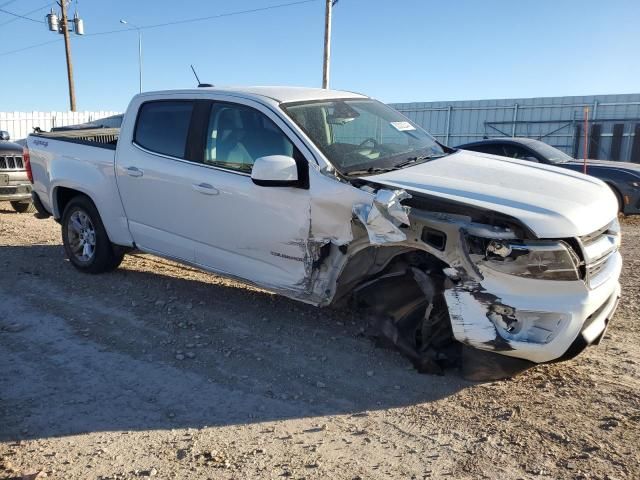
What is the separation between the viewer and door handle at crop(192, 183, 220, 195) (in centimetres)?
451

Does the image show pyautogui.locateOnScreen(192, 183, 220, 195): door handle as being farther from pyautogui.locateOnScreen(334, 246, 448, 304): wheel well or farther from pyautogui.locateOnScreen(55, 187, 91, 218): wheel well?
pyautogui.locateOnScreen(55, 187, 91, 218): wheel well

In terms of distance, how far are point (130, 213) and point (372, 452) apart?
347cm

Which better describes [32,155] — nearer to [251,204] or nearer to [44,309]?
[44,309]

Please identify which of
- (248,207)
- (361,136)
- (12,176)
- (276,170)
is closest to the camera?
(276,170)

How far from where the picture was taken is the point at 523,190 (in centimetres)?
361

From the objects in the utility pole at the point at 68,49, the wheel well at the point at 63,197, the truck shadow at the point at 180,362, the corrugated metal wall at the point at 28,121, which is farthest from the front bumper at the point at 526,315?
the utility pole at the point at 68,49

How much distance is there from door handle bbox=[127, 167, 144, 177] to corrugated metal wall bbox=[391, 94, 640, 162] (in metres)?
21.1

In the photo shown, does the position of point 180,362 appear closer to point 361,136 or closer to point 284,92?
point 361,136

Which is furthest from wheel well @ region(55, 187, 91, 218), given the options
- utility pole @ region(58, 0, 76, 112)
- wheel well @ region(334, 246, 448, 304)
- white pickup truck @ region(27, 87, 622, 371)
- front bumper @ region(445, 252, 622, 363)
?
utility pole @ region(58, 0, 76, 112)

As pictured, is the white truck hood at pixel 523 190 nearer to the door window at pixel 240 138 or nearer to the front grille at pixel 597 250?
the front grille at pixel 597 250

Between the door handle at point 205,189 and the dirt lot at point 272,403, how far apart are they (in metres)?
1.09

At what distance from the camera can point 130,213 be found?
5.38 m

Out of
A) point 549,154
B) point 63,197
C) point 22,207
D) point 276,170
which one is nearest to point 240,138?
point 276,170

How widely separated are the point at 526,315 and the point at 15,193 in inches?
393
